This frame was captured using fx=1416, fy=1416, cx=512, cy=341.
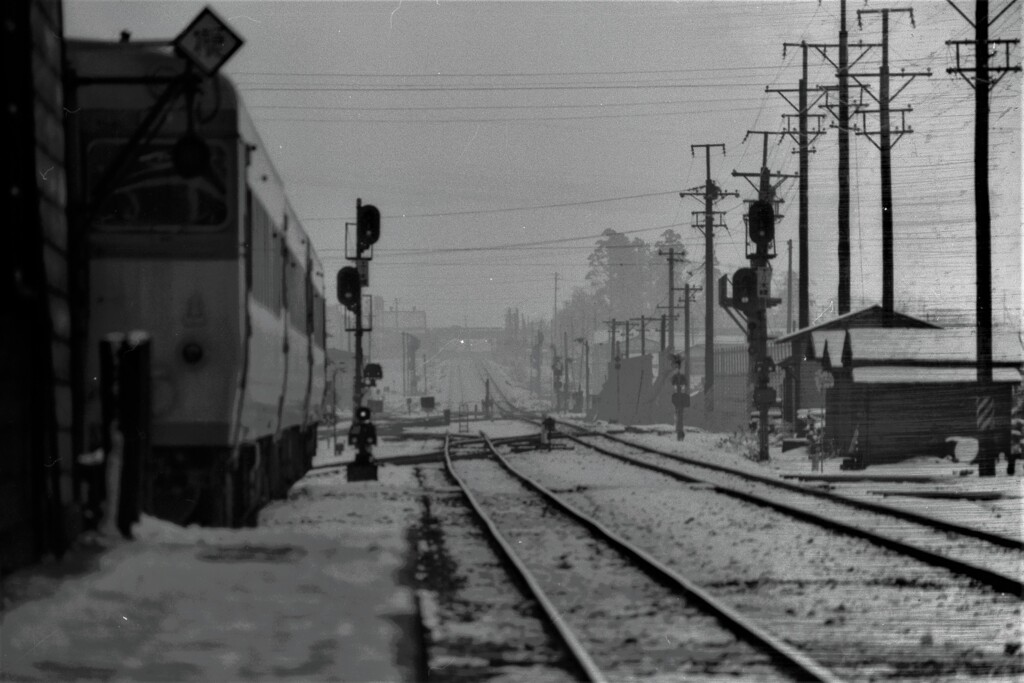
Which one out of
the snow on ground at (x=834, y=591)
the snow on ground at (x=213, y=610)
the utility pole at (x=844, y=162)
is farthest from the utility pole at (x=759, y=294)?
the snow on ground at (x=213, y=610)

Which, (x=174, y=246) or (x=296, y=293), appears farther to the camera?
(x=296, y=293)

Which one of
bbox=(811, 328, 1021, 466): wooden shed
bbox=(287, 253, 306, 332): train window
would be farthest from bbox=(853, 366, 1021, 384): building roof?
→ bbox=(287, 253, 306, 332): train window

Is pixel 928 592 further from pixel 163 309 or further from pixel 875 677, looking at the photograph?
pixel 163 309

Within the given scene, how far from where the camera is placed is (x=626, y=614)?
8984mm

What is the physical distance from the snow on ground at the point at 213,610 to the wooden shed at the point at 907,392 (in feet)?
49.8

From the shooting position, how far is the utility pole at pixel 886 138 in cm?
3012

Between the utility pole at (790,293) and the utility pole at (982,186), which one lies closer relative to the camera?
the utility pole at (982,186)

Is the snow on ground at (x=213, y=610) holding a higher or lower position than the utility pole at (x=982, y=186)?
lower

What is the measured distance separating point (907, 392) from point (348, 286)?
37.9ft

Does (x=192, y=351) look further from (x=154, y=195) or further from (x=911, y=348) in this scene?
(x=911, y=348)

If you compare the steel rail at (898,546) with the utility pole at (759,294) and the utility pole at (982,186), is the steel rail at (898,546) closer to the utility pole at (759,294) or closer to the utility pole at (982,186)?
the utility pole at (982,186)

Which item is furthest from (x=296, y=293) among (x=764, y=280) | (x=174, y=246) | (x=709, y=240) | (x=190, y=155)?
(x=709, y=240)

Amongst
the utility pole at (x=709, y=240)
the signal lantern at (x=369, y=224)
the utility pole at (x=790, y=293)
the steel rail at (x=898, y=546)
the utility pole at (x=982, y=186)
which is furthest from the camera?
the utility pole at (x=790, y=293)

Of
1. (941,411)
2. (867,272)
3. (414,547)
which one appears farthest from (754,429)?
(414,547)
